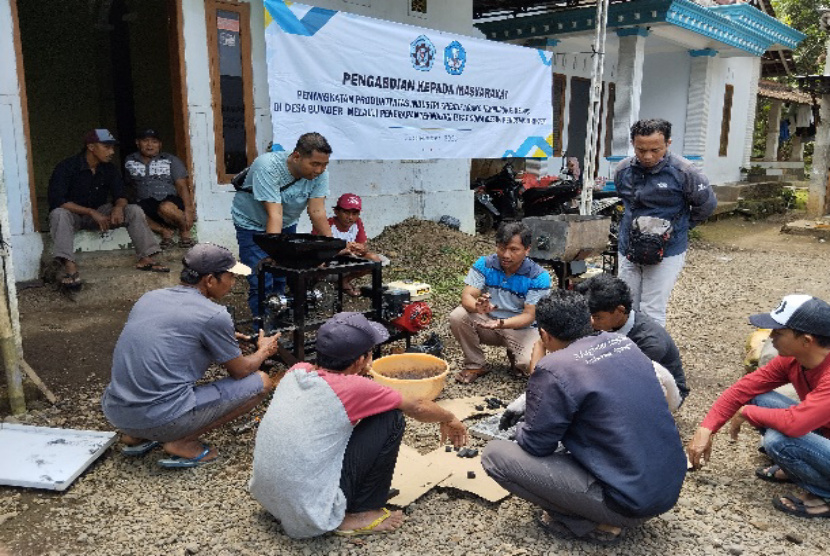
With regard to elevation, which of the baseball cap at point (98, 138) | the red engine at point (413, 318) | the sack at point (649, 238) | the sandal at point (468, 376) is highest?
the baseball cap at point (98, 138)

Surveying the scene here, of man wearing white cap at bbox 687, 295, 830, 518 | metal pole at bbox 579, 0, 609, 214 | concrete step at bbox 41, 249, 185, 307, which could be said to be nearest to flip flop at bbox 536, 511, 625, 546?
man wearing white cap at bbox 687, 295, 830, 518

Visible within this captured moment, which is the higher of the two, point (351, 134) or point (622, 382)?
point (351, 134)

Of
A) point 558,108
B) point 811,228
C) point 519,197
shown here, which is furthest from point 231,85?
point 811,228

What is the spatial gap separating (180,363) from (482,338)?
7.21 ft

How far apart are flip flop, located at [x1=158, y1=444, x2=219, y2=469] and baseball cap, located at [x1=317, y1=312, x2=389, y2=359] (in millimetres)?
1209

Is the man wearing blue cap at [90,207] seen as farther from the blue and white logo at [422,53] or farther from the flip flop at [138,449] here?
the blue and white logo at [422,53]

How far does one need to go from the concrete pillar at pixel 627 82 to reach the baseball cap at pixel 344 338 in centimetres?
963

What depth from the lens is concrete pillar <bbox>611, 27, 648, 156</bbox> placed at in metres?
10.9

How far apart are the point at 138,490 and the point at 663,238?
345cm

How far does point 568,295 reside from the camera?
2.71m

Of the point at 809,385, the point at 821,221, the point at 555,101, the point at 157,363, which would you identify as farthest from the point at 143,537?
the point at 821,221

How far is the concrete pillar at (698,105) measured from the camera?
1378 cm

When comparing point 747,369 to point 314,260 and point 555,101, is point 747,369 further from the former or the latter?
point 555,101

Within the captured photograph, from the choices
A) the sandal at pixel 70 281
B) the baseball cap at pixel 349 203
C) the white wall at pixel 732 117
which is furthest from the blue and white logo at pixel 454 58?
the white wall at pixel 732 117
